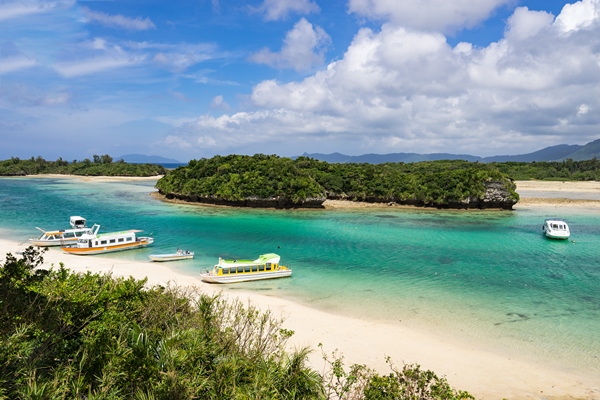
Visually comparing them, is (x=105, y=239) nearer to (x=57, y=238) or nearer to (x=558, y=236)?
(x=57, y=238)

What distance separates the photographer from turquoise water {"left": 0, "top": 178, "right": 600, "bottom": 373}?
18.8 metres

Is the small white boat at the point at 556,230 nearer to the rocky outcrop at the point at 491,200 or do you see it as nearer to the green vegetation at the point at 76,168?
the rocky outcrop at the point at 491,200

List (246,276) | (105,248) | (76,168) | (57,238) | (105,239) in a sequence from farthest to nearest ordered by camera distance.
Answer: (76,168)
(57,238)
(105,239)
(105,248)
(246,276)

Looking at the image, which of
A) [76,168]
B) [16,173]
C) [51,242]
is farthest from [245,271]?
[16,173]

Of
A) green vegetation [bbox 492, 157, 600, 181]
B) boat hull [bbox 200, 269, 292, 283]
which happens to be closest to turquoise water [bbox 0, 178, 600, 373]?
boat hull [bbox 200, 269, 292, 283]

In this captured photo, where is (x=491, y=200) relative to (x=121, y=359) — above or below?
above

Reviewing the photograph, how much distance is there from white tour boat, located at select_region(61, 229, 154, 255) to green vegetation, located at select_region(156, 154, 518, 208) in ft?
91.7

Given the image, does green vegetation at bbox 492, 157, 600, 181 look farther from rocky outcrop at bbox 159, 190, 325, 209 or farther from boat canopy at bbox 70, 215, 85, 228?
boat canopy at bbox 70, 215, 85, 228

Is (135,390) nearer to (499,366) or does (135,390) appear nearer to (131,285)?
(131,285)

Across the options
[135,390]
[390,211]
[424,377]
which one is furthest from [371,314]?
[390,211]

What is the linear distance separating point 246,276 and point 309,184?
38257 mm

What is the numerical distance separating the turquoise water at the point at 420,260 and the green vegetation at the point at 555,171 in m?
60.8

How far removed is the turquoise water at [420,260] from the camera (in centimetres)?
1877

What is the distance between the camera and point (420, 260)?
3117cm
